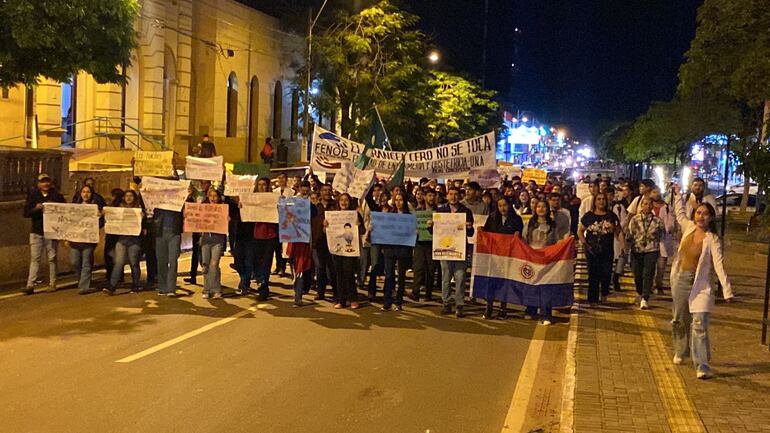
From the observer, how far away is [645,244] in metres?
13.5

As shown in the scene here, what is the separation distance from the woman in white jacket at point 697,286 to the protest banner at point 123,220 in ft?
25.5

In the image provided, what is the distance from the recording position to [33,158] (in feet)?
50.1

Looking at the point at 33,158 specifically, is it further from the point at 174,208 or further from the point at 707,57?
the point at 707,57

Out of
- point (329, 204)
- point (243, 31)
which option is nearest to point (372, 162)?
point (329, 204)

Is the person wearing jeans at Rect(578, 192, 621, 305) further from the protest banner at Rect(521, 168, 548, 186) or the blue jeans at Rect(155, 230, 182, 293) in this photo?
the protest banner at Rect(521, 168, 548, 186)

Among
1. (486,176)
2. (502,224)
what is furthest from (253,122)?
(502,224)

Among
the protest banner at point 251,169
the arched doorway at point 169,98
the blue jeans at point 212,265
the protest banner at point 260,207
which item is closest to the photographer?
the blue jeans at point 212,265

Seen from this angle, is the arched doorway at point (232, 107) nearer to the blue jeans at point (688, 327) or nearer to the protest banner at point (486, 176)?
the protest banner at point (486, 176)

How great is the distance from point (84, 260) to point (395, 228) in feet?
15.5

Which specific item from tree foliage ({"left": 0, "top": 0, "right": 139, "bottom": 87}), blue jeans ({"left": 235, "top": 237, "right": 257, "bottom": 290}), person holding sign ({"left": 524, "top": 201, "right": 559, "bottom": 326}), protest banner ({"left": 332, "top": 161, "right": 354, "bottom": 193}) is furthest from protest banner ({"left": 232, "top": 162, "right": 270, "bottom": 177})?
person holding sign ({"left": 524, "top": 201, "right": 559, "bottom": 326})

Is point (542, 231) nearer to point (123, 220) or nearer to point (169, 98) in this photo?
point (123, 220)

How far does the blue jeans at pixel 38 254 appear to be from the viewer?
1302 cm

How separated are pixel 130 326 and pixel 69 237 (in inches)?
116

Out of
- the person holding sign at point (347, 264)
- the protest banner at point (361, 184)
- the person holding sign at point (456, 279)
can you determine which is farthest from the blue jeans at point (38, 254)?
the person holding sign at point (456, 279)
